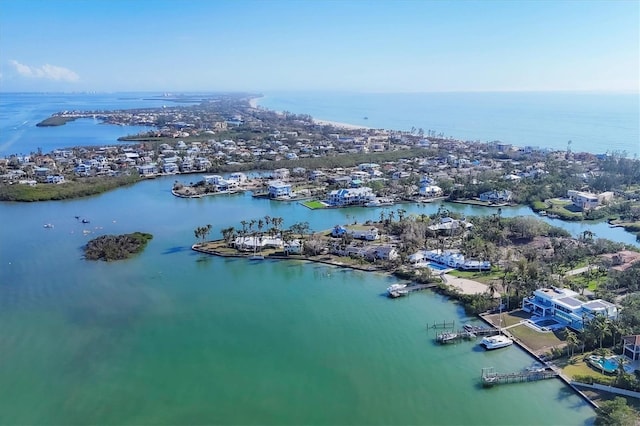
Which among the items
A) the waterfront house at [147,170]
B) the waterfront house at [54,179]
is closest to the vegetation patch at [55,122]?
the waterfront house at [147,170]

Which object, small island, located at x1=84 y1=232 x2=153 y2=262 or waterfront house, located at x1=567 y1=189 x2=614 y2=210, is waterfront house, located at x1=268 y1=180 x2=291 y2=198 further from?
waterfront house, located at x1=567 y1=189 x2=614 y2=210

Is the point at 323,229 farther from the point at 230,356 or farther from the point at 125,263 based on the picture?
the point at 230,356

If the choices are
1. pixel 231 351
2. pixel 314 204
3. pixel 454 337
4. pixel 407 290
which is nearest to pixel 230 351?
pixel 231 351

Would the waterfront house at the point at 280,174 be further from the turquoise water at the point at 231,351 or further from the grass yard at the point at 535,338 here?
the grass yard at the point at 535,338

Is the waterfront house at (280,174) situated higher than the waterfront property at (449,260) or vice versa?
the waterfront house at (280,174)

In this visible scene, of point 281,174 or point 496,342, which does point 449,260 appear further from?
point 281,174

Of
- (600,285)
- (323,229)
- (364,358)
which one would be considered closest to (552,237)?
(600,285)
